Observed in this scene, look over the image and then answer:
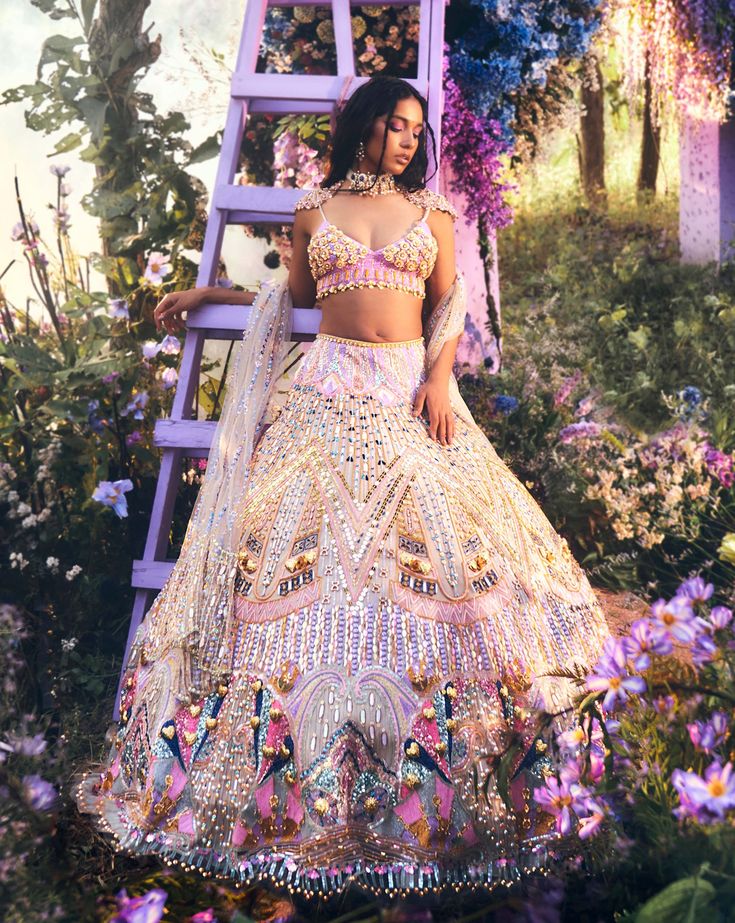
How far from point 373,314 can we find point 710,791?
2.24 meters

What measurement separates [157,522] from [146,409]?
0.94 m

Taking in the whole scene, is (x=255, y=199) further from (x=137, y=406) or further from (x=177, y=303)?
(x=137, y=406)

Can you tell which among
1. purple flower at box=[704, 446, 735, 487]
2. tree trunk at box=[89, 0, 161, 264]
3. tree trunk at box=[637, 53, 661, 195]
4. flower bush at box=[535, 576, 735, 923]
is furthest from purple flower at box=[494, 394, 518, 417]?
tree trunk at box=[637, 53, 661, 195]

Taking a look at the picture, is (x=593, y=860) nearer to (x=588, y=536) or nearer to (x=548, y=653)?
(x=548, y=653)

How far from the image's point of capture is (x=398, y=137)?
332cm

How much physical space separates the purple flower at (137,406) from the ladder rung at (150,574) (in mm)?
858

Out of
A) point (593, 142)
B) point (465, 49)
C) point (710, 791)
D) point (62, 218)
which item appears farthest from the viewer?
Result: point (593, 142)

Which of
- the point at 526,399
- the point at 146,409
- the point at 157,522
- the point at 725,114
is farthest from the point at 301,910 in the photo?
the point at 725,114

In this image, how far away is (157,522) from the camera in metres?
3.79

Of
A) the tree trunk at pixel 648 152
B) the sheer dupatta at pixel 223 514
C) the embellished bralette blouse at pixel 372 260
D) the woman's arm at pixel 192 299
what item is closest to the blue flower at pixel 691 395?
the sheer dupatta at pixel 223 514

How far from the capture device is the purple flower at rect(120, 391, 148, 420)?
426 centimetres

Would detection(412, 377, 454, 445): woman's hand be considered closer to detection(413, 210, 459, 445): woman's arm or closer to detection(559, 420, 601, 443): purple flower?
detection(413, 210, 459, 445): woman's arm

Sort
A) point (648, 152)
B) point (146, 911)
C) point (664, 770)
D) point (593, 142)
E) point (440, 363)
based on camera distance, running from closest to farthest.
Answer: point (146, 911)
point (664, 770)
point (440, 363)
point (648, 152)
point (593, 142)

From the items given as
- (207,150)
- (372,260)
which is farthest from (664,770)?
(207,150)
